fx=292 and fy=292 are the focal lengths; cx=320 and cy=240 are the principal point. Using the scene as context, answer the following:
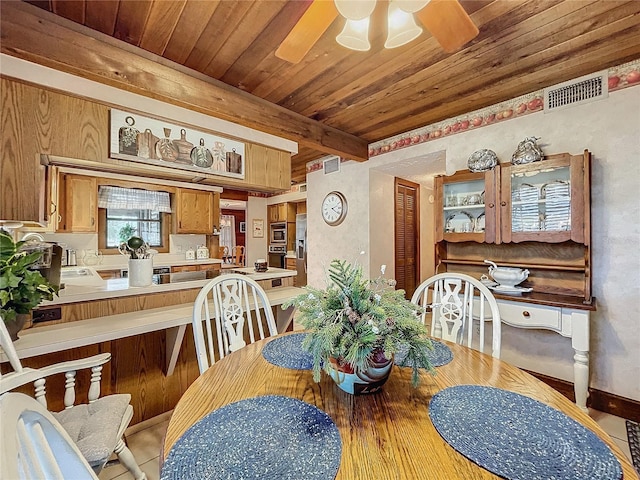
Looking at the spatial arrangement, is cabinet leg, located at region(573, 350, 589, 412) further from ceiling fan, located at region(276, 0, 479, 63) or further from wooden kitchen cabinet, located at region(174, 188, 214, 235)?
wooden kitchen cabinet, located at region(174, 188, 214, 235)

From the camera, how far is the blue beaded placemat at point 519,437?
589 mm

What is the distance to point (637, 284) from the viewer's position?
1.99 meters

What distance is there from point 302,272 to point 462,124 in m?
3.89

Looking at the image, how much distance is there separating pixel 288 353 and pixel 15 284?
105 cm

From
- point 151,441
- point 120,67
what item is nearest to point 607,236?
point 151,441

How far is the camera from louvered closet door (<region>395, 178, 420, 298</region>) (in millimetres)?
4270

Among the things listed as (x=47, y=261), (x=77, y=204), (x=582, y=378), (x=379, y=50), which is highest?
A: (x=379, y=50)

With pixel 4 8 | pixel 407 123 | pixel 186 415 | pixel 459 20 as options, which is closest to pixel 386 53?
pixel 459 20

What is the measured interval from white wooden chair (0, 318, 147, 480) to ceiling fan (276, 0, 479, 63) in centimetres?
163

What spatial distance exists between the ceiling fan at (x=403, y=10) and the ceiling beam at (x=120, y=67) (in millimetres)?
980

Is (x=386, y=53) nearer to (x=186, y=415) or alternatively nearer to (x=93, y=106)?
(x=93, y=106)

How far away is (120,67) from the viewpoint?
1771 millimetres

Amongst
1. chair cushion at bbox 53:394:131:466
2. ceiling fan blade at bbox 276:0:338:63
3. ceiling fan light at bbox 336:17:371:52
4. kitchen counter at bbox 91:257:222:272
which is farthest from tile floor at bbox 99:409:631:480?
kitchen counter at bbox 91:257:222:272

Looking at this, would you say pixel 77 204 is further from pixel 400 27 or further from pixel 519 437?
pixel 519 437
